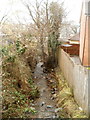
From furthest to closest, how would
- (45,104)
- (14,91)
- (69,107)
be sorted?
1. (45,104)
2. (14,91)
3. (69,107)

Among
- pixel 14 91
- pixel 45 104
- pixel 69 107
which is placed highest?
pixel 14 91

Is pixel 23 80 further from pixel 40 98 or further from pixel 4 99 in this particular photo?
pixel 4 99

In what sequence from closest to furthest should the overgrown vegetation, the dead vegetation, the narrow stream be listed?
the dead vegetation < the overgrown vegetation < the narrow stream

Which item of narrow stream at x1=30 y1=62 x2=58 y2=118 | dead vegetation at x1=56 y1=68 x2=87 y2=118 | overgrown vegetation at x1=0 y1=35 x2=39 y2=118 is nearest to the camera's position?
dead vegetation at x1=56 y1=68 x2=87 y2=118

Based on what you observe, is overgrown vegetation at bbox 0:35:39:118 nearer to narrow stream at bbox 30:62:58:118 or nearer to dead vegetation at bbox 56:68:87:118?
narrow stream at bbox 30:62:58:118

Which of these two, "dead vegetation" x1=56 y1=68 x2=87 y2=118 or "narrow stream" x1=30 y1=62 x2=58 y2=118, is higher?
"dead vegetation" x1=56 y1=68 x2=87 y2=118

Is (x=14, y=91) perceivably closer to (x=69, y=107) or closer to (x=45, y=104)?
(x=45, y=104)

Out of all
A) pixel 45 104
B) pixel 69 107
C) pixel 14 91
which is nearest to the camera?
pixel 69 107

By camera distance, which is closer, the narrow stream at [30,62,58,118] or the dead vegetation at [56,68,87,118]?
the dead vegetation at [56,68,87,118]

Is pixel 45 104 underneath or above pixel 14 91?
underneath

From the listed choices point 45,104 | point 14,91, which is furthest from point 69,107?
point 14,91

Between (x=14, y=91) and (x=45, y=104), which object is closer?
(x=14, y=91)

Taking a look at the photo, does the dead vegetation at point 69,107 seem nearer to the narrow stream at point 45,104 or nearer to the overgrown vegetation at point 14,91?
the narrow stream at point 45,104

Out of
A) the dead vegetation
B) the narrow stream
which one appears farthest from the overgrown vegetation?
the dead vegetation
